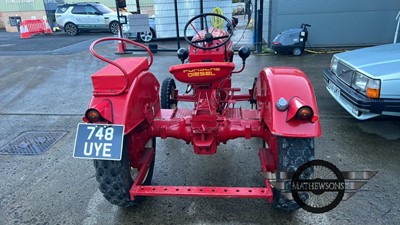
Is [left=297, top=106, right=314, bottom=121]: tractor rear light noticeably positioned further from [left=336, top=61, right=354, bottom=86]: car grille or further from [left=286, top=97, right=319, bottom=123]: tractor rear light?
[left=336, top=61, right=354, bottom=86]: car grille

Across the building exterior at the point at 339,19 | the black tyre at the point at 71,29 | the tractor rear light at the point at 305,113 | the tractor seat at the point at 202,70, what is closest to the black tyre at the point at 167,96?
the tractor seat at the point at 202,70

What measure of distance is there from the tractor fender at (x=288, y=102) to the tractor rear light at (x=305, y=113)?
0.03m

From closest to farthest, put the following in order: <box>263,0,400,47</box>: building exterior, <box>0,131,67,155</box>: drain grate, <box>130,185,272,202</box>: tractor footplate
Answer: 1. <box>130,185,272,202</box>: tractor footplate
2. <box>0,131,67,155</box>: drain grate
3. <box>263,0,400,47</box>: building exterior

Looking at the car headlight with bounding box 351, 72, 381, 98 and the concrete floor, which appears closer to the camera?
the concrete floor

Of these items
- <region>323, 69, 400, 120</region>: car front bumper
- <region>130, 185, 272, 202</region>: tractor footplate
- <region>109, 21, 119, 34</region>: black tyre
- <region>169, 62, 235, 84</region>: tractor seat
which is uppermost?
<region>169, 62, 235, 84</region>: tractor seat

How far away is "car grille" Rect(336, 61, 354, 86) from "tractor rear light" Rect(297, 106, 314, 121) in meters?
2.45

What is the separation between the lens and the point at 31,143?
4.09 m

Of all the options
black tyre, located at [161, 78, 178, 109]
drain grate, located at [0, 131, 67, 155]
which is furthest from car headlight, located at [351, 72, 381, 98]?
drain grate, located at [0, 131, 67, 155]

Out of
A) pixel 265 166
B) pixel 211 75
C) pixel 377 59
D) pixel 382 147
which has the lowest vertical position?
pixel 382 147

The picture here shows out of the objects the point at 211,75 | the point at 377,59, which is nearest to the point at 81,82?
the point at 211,75

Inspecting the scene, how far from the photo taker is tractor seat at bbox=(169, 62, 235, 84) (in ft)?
7.57

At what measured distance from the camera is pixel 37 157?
368 centimetres

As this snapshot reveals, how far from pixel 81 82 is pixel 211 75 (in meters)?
5.85

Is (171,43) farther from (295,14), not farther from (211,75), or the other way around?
(211,75)
